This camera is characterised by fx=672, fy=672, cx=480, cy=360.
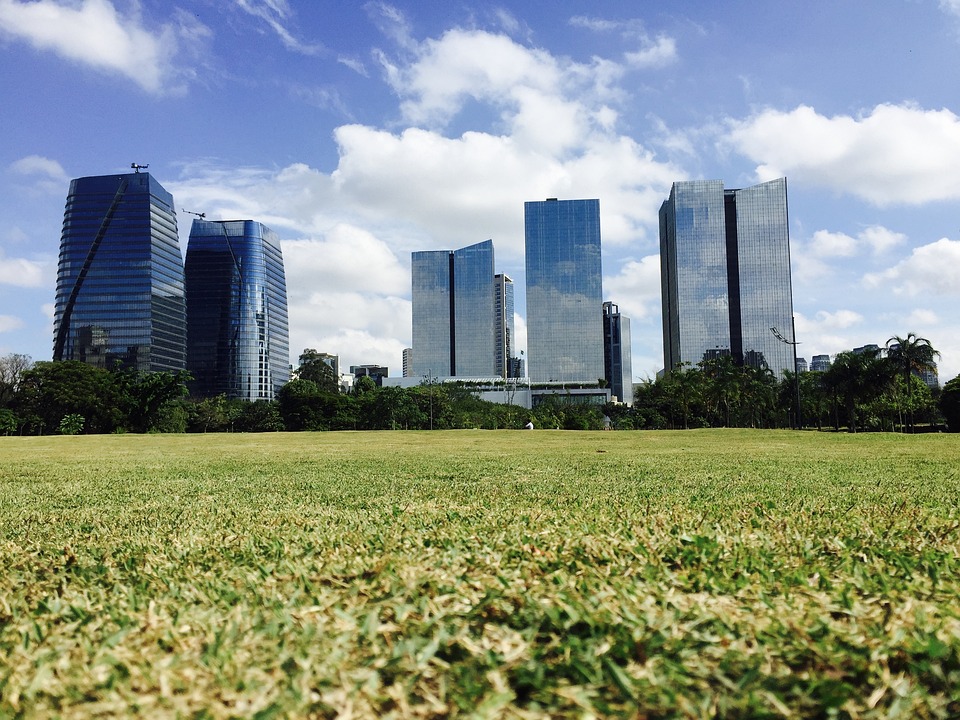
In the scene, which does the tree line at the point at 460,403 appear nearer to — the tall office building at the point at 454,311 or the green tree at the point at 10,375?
the green tree at the point at 10,375

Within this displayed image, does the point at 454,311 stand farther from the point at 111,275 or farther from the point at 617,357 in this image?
the point at 111,275

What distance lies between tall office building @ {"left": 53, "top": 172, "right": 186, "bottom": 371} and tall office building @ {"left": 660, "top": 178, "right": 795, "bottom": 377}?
99.7 meters

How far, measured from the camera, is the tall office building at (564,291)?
149 m

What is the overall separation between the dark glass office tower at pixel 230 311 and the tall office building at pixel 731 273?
91.9 metres

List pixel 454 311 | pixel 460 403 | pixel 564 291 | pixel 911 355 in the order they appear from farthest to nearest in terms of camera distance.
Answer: pixel 454 311 → pixel 564 291 → pixel 460 403 → pixel 911 355

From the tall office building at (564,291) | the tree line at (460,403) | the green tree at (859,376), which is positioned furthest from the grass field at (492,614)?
the tall office building at (564,291)

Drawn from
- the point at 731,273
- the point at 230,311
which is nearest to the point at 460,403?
the point at 731,273

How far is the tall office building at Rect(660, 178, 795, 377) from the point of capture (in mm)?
129750

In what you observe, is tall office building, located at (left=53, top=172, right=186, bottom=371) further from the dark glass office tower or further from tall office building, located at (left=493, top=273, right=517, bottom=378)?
tall office building, located at (left=493, top=273, right=517, bottom=378)

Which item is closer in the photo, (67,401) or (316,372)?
(67,401)

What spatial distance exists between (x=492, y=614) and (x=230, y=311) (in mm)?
158648

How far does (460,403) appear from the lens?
62.1 meters

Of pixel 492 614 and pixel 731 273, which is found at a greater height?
pixel 731 273

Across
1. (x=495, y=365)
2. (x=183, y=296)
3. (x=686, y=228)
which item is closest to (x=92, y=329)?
(x=183, y=296)
